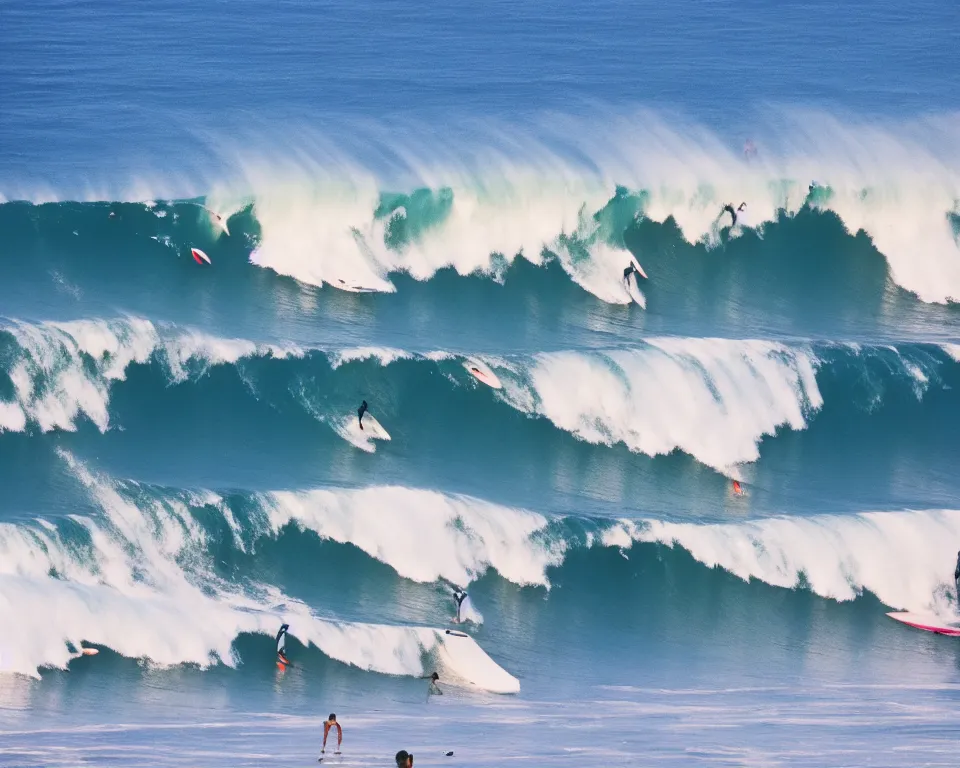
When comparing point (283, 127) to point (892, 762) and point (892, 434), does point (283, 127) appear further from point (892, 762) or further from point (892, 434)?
point (892, 762)

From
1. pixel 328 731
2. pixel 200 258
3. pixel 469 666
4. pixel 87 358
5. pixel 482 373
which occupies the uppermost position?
pixel 200 258

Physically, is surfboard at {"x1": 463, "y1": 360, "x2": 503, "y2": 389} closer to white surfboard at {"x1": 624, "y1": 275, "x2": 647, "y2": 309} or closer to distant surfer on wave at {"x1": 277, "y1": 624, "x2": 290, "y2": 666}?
white surfboard at {"x1": 624, "y1": 275, "x2": 647, "y2": 309}

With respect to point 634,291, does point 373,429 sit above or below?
below

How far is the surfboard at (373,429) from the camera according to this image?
2170 cm

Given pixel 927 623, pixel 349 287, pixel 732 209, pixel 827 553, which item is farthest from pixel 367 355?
pixel 927 623

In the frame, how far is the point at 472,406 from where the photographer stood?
22.2 meters

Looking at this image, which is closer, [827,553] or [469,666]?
[469,666]

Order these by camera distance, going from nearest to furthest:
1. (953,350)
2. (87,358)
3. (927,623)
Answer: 1. (927,623)
2. (87,358)
3. (953,350)

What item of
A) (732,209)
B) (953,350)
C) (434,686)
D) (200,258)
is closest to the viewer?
(434,686)

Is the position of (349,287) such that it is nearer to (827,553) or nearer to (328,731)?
(827,553)

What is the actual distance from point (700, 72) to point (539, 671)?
14.6 metres

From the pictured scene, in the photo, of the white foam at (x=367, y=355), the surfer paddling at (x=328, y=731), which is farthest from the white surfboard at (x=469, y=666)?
the white foam at (x=367, y=355)

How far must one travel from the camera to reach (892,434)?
22.9m

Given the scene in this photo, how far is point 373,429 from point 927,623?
6.25 m
